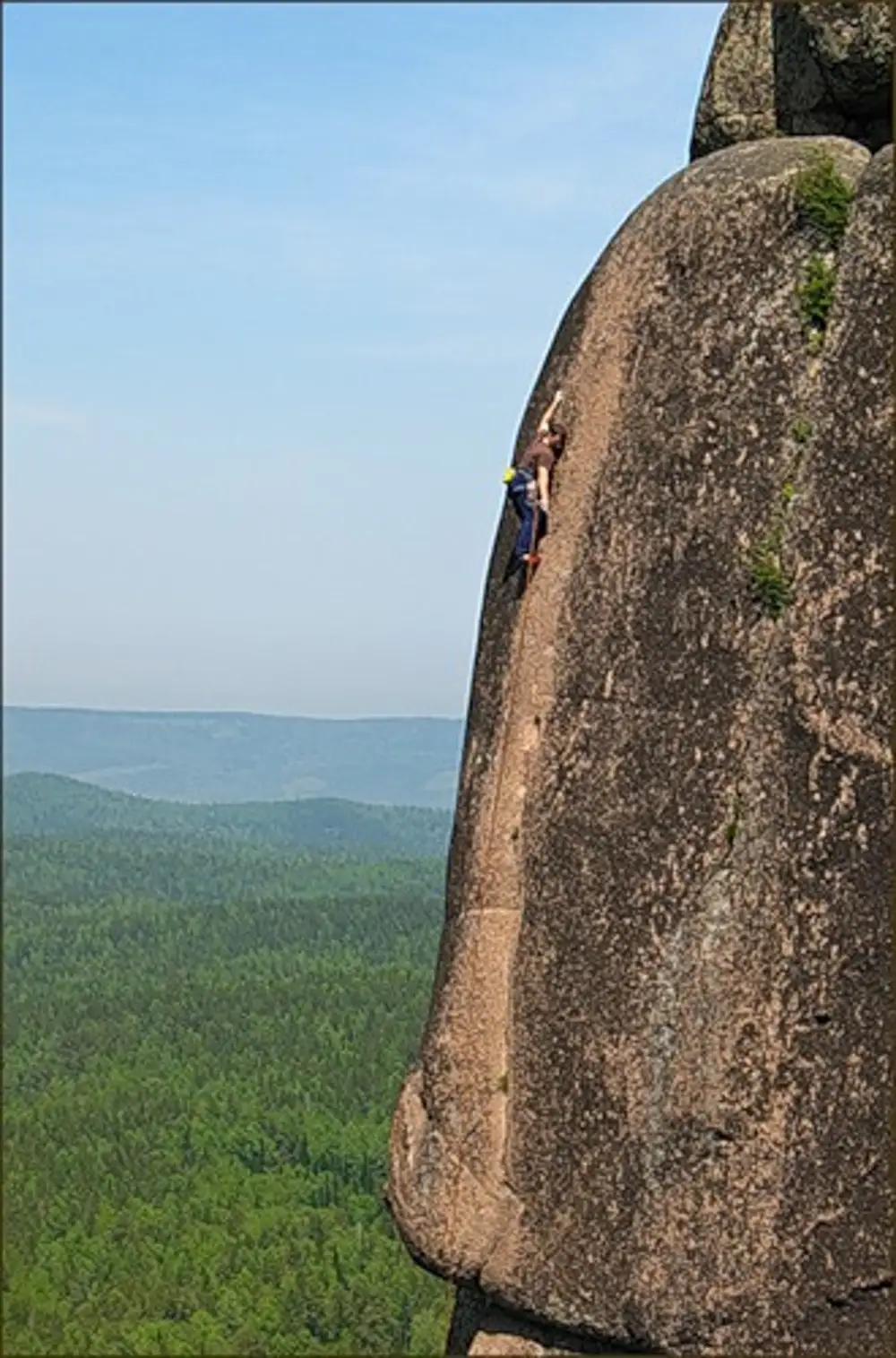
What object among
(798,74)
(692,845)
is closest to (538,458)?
(692,845)

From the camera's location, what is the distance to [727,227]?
9.57 meters

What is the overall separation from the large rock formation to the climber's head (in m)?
0.08

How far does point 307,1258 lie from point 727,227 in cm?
5627

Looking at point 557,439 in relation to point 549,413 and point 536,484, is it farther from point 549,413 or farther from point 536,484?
point 536,484

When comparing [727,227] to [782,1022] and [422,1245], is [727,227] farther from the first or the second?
[422,1245]

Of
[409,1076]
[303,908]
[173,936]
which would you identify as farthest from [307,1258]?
[303,908]

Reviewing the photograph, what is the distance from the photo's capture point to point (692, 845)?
9133mm

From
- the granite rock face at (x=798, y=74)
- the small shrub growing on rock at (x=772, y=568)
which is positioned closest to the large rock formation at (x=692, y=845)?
→ the small shrub growing on rock at (x=772, y=568)

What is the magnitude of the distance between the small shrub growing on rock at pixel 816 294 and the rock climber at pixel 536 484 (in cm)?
157

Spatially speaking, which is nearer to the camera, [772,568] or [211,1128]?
[772,568]

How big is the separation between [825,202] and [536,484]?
226 centimetres

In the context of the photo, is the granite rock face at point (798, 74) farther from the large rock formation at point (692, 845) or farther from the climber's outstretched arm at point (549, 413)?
the climber's outstretched arm at point (549, 413)

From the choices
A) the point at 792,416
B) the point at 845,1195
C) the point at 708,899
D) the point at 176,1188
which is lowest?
the point at 176,1188

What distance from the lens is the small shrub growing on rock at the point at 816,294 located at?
923cm
